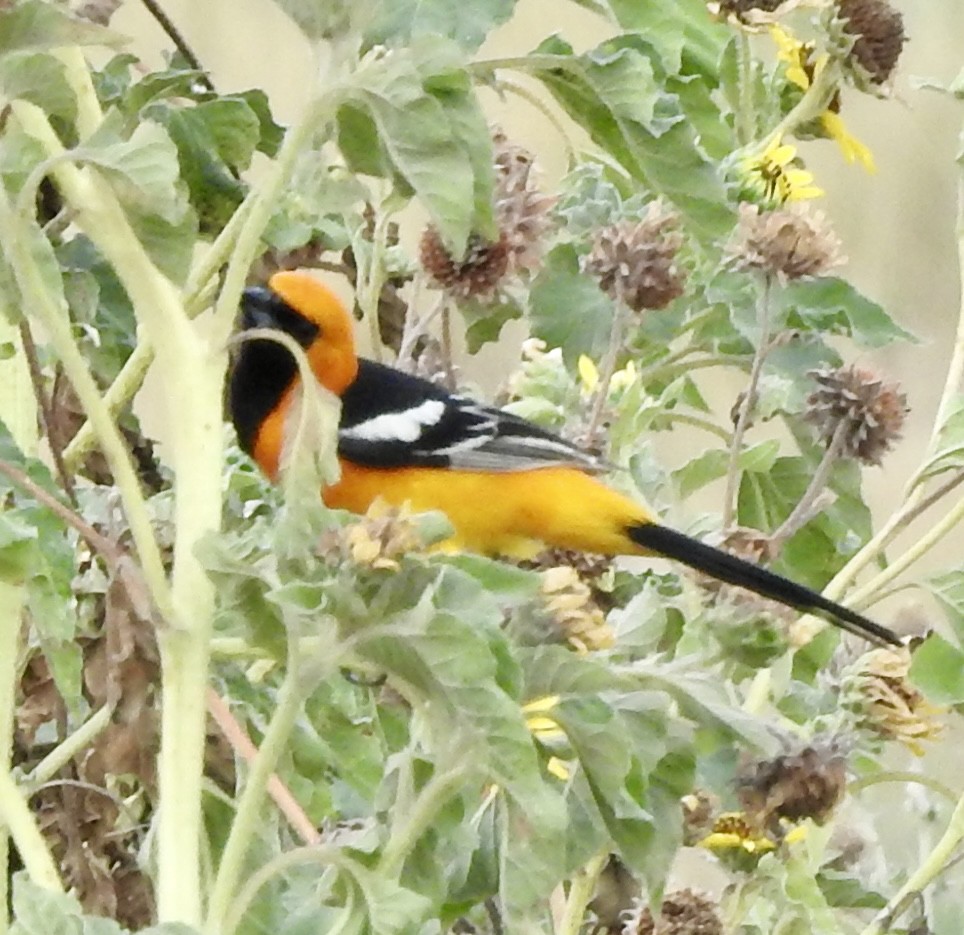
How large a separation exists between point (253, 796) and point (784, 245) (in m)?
0.39

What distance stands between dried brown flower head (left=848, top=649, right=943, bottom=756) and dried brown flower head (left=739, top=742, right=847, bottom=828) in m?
0.03

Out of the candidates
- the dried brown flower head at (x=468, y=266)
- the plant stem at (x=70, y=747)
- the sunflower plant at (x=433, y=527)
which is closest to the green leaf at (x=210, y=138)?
the sunflower plant at (x=433, y=527)

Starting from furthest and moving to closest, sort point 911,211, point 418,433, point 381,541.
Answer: point 911,211 → point 418,433 → point 381,541

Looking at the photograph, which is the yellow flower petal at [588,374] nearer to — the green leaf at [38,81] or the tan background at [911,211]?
the green leaf at [38,81]

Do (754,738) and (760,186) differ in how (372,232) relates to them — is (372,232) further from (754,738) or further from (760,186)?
(754,738)

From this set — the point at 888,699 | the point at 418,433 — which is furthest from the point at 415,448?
Result: the point at 888,699

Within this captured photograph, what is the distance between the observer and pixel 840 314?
2.55 ft

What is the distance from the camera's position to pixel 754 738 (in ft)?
1.63

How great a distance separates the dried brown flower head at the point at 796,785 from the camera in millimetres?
575

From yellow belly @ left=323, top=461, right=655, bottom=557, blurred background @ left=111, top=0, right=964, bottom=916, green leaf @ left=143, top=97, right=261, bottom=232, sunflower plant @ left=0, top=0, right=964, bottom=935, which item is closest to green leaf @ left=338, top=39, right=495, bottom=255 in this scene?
sunflower plant @ left=0, top=0, right=964, bottom=935

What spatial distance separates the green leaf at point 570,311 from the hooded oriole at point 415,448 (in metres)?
0.05

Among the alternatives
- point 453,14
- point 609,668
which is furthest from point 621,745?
point 453,14

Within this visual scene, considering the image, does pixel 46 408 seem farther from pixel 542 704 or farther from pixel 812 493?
pixel 812 493

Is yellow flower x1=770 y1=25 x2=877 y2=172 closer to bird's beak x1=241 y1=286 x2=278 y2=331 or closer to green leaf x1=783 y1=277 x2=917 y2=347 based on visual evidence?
green leaf x1=783 y1=277 x2=917 y2=347
